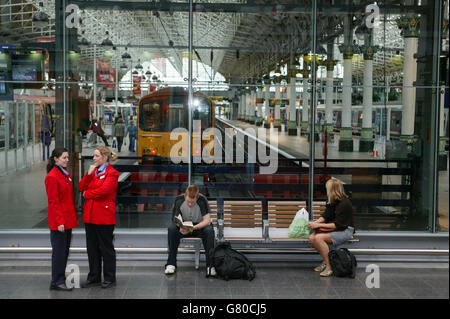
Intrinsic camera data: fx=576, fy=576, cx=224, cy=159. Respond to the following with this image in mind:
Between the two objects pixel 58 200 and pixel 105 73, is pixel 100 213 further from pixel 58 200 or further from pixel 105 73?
pixel 105 73

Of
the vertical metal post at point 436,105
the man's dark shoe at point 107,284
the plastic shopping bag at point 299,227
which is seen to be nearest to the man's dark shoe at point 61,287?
the man's dark shoe at point 107,284

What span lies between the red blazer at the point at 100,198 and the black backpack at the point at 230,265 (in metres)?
1.41

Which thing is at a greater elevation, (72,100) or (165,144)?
(72,100)

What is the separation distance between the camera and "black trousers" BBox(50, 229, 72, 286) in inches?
258

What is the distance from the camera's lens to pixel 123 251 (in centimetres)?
801

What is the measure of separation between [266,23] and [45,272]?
9.40 meters

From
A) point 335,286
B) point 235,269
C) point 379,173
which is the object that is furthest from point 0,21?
point 379,173

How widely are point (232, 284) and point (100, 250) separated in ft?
5.33

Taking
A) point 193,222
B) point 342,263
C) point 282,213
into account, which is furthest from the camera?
point 282,213

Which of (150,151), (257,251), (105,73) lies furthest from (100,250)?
(150,151)

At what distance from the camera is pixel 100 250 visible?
678 centimetres

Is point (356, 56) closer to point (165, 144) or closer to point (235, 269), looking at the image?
point (165, 144)
